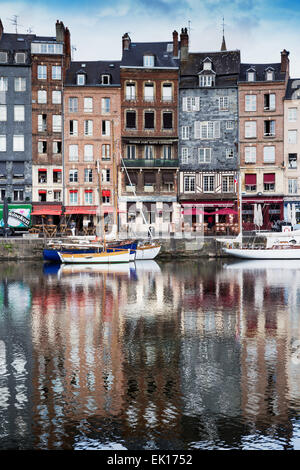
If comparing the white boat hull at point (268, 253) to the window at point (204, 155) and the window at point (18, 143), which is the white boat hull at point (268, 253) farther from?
the window at point (18, 143)

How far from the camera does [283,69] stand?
63031 mm

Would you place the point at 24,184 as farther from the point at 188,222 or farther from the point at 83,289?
the point at 83,289

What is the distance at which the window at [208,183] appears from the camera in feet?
209

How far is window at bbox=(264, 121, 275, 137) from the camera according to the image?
62875mm

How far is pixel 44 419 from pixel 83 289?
20.9m

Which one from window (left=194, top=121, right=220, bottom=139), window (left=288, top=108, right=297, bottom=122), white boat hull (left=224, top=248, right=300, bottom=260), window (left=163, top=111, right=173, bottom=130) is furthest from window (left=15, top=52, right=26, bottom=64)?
white boat hull (left=224, top=248, right=300, bottom=260)

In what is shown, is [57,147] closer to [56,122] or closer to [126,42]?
[56,122]

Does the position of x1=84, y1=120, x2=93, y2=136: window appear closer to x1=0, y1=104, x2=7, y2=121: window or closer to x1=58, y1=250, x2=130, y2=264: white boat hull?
x1=0, y1=104, x2=7, y2=121: window

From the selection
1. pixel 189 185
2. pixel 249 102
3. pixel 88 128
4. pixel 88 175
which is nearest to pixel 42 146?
pixel 88 128

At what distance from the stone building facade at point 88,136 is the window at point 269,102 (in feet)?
46.9

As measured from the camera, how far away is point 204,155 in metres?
64.0
